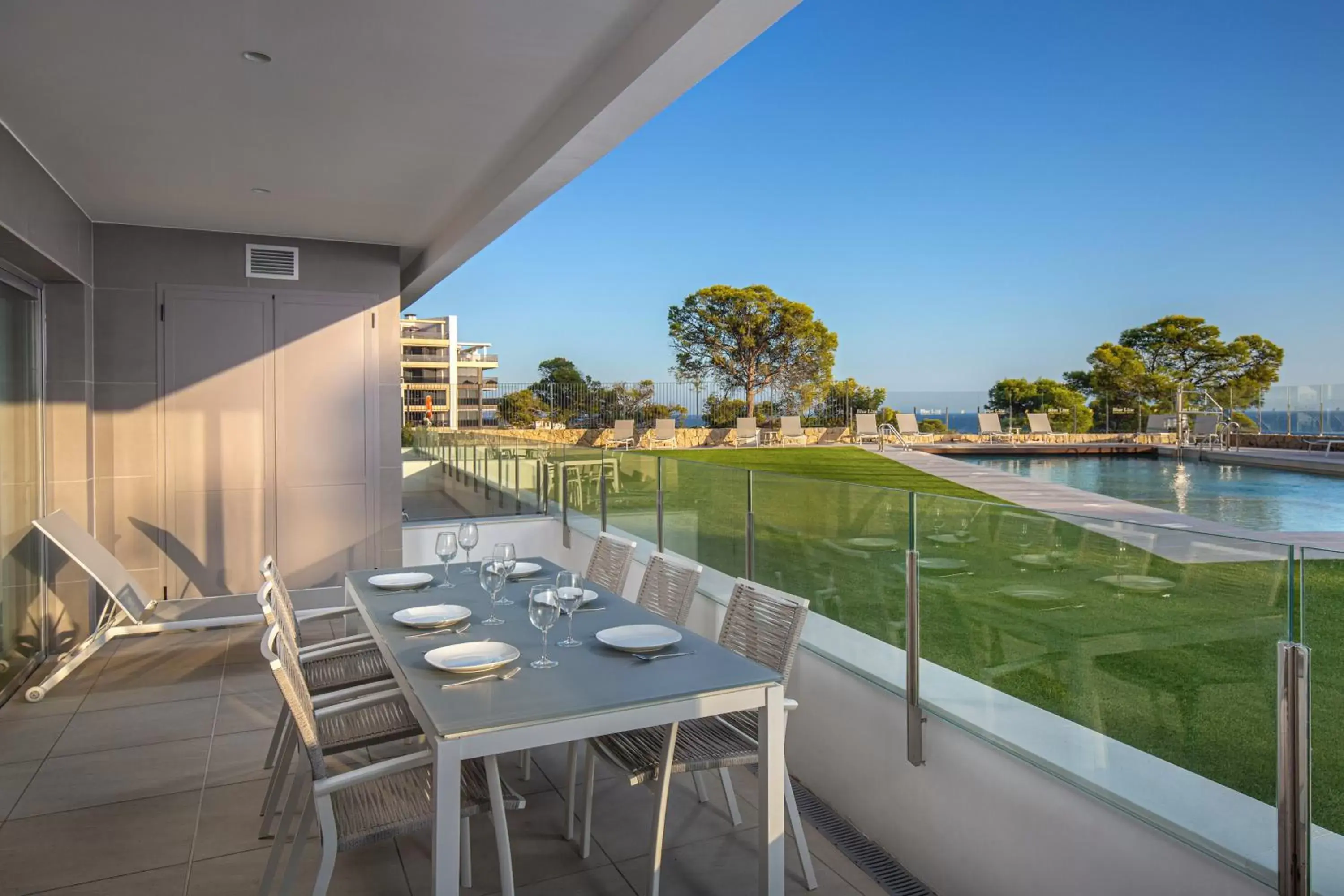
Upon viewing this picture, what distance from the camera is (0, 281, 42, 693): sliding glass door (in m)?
4.61

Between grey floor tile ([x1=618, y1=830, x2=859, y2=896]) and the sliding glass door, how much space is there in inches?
151

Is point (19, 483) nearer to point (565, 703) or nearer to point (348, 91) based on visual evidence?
point (348, 91)

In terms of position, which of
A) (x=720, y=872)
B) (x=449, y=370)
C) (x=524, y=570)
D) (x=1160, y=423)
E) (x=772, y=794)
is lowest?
(x=720, y=872)

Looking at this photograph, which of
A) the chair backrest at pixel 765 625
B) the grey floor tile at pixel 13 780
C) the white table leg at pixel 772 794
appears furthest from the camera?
the grey floor tile at pixel 13 780

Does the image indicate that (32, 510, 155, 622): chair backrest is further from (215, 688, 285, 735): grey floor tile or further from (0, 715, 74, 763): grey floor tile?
(215, 688, 285, 735): grey floor tile

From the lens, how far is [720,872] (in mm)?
2830

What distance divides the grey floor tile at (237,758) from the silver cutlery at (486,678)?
5.42 ft

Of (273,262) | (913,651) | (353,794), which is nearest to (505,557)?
(353,794)

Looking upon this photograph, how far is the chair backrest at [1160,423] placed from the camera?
67.8ft

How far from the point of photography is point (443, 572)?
4168 millimetres

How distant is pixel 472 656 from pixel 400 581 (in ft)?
Answer: 4.41

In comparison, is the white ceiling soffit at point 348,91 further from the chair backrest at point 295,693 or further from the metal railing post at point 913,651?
the chair backrest at point 295,693

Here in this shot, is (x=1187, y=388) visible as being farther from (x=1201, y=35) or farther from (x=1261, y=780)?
(x=1261, y=780)

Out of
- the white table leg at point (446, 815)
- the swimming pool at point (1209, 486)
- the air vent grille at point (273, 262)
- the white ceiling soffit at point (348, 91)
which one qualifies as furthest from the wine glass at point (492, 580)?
the swimming pool at point (1209, 486)
